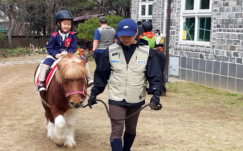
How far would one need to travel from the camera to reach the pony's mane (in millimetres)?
4426

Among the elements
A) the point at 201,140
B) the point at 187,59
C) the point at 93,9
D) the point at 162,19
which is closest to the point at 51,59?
the point at 201,140

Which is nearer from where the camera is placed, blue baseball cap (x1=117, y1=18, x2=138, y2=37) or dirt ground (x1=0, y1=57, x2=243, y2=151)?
blue baseball cap (x1=117, y1=18, x2=138, y2=37)

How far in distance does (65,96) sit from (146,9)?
1114 centimetres

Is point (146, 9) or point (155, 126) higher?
point (146, 9)

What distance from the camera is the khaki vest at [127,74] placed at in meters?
4.08

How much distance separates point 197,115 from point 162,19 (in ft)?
22.9

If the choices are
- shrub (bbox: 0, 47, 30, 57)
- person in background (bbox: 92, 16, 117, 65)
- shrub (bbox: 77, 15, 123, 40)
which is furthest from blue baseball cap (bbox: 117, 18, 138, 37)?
shrub (bbox: 0, 47, 30, 57)

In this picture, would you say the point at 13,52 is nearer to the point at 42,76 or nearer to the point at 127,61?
the point at 42,76

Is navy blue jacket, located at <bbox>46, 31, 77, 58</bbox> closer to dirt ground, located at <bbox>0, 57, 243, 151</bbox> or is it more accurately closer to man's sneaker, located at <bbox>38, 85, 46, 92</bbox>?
man's sneaker, located at <bbox>38, 85, 46, 92</bbox>

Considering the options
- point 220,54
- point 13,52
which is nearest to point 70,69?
point 220,54

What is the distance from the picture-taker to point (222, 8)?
9.75 m

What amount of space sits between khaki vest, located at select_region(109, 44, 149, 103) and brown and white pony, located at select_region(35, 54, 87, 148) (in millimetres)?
537

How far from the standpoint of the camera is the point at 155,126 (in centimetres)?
643

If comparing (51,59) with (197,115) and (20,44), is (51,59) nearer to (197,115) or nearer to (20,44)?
(197,115)
